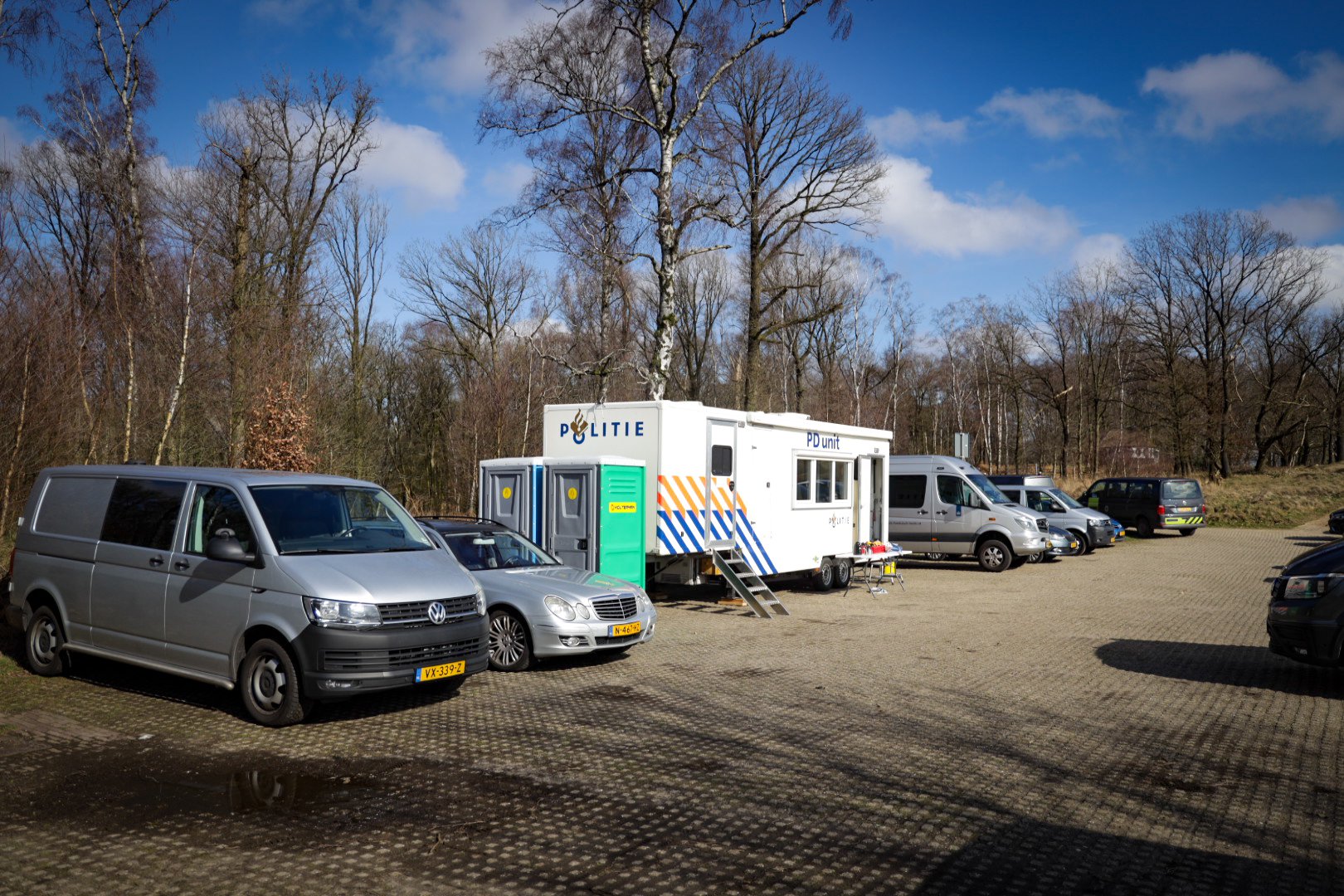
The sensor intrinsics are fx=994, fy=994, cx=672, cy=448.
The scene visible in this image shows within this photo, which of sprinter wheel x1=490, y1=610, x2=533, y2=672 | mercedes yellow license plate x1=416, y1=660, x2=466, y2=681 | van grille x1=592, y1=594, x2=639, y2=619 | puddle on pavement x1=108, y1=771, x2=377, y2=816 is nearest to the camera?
puddle on pavement x1=108, y1=771, x2=377, y2=816

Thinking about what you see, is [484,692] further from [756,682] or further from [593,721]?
[756,682]

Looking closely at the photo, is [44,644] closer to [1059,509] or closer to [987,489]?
[987,489]

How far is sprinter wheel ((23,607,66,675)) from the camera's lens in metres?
8.86

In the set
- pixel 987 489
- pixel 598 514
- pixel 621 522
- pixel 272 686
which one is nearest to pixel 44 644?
pixel 272 686

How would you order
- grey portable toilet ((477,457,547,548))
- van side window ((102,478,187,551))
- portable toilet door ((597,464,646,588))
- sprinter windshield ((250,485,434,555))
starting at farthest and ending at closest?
grey portable toilet ((477,457,547,548))
portable toilet door ((597,464,646,588))
van side window ((102,478,187,551))
sprinter windshield ((250,485,434,555))

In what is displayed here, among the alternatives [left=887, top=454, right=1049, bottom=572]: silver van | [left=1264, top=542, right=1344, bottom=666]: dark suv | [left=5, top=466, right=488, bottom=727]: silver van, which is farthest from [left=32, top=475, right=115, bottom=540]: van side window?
[left=887, top=454, right=1049, bottom=572]: silver van

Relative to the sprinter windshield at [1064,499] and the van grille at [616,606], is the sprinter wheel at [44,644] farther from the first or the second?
the sprinter windshield at [1064,499]

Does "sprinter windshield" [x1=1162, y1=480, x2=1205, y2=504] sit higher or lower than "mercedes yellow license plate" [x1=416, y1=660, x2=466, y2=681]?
higher

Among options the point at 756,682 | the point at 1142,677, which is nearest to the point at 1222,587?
the point at 1142,677

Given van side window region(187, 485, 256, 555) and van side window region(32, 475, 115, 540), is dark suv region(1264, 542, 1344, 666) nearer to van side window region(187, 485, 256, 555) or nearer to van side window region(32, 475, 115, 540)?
van side window region(187, 485, 256, 555)

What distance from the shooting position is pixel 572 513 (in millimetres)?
13672

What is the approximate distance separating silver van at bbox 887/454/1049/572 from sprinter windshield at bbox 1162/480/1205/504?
12.0 m

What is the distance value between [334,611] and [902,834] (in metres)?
4.26

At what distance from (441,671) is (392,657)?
1.57ft
